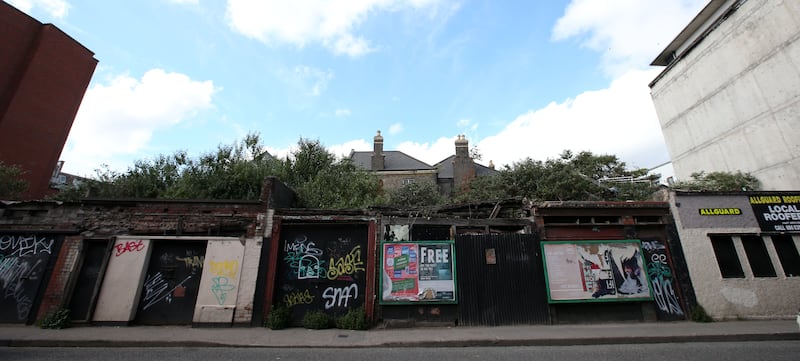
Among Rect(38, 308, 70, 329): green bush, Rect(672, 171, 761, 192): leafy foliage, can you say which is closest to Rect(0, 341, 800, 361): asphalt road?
Rect(38, 308, 70, 329): green bush

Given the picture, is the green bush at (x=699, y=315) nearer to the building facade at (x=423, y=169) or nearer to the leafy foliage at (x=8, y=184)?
the building facade at (x=423, y=169)

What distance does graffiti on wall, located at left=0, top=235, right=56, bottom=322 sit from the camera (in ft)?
27.4

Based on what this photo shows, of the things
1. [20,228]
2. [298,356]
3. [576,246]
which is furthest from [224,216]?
[576,246]

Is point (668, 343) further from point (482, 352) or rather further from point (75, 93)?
point (75, 93)

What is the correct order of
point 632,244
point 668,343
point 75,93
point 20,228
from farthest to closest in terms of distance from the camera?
point 75,93 < point 632,244 < point 20,228 < point 668,343

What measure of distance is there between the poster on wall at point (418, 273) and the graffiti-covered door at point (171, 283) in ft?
17.9

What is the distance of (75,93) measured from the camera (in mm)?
22453

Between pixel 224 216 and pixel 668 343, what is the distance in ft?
39.4

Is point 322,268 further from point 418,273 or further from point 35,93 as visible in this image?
point 35,93

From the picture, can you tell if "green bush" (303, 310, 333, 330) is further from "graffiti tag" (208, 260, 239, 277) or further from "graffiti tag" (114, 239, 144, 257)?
"graffiti tag" (114, 239, 144, 257)

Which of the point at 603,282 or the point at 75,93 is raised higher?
Answer: the point at 75,93

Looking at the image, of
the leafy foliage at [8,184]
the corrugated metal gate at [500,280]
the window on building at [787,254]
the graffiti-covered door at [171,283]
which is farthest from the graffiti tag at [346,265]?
the leafy foliage at [8,184]

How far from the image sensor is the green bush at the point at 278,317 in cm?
825

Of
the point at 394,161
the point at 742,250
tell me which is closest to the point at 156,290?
the point at 742,250
